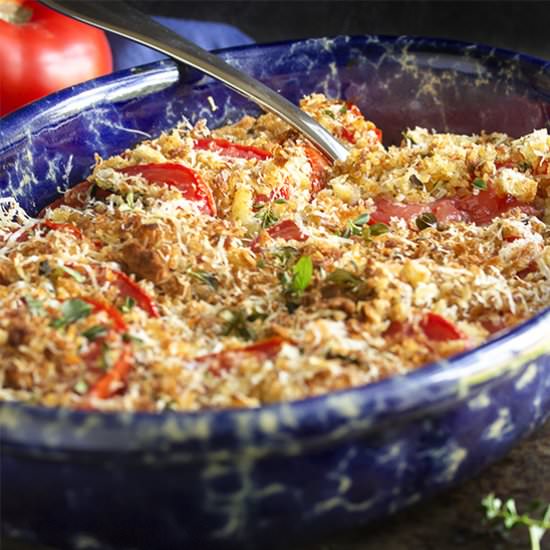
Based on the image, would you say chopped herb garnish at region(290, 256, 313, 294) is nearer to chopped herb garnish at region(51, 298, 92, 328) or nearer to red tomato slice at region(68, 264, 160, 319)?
red tomato slice at region(68, 264, 160, 319)

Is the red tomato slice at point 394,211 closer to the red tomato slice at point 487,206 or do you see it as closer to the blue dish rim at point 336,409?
the red tomato slice at point 487,206

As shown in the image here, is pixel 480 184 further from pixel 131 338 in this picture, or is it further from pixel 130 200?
pixel 131 338

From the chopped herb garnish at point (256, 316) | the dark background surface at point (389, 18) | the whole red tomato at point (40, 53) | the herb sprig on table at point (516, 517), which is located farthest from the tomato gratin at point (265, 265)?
the dark background surface at point (389, 18)

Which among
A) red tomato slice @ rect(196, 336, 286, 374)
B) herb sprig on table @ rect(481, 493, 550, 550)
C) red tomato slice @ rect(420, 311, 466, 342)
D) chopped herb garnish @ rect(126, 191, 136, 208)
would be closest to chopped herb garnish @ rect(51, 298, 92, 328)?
red tomato slice @ rect(196, 336, 286, 374)

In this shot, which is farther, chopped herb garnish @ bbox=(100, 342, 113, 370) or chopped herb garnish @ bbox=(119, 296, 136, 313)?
chopped herb garnish @ bbox=(119, 296, 136, 313)

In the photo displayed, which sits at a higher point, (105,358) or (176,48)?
(176,48)

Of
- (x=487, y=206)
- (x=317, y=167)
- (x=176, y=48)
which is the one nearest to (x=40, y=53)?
(x=176, y=48)

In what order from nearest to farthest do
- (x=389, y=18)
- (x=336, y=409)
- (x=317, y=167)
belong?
(x=336, y=409) < (x=317, y=167) < (x=389, y=18)
